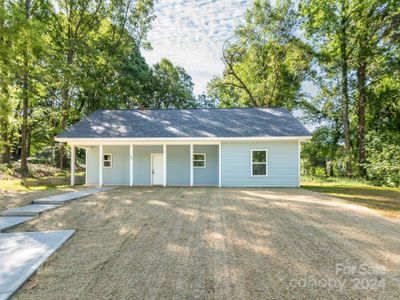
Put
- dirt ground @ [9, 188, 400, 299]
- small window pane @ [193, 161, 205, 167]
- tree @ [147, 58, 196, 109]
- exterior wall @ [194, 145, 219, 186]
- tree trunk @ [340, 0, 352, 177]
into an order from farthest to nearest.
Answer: tree @ [147, 58, 196, 109] < tree trunk @ [340, 0, 352, 177] < small window pane @ [193, 161, 205, 167] < exterior wall @ [194, 145, 219, 186] < dirt ground @ [9, 188, 400, 299]

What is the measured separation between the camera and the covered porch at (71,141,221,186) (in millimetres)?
14656

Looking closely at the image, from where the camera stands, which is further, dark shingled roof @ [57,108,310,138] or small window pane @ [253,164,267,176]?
dark shingled roof @ [57,108,310,138]

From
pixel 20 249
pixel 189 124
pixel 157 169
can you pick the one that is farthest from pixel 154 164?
pixel 20 249

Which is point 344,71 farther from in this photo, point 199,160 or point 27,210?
point 27,210

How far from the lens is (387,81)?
20.1m

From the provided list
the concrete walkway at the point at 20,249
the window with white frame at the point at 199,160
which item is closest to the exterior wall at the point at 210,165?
the window with white frame at the point at 199,160

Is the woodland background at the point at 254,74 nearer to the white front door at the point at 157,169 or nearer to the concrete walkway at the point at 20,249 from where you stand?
the white front door at the point at 157,169

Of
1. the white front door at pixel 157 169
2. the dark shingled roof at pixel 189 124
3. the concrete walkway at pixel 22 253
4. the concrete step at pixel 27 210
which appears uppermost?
the dark shingled roof at pixel 189 124

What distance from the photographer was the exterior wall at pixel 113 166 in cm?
1514

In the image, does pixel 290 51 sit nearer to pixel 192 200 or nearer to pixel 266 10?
pixel 266 10

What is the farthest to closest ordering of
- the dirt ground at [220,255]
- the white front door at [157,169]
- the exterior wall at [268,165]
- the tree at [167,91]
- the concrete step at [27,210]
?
1. the tree at [167,91]
2. the white front door at [157,169]
3. the exterior wall at [268,165]
4. the concrete step at [27,210]
5. the dirt ground at [220,255]

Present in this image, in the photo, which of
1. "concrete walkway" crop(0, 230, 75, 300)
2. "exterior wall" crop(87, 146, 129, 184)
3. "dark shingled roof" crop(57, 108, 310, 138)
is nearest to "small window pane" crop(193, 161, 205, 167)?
"dark shingled roof" crop(57, 108, 310, 138)

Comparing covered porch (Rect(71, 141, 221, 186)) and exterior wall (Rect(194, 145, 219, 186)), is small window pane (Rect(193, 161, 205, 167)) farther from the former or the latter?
exterior wall (Rect(194, 145, 219, 186))

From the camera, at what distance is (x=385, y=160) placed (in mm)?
15586
